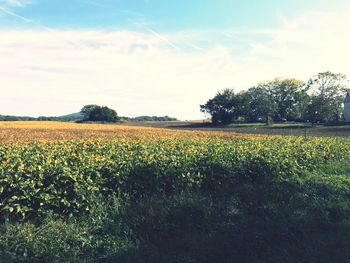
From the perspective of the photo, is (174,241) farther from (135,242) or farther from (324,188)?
(324,188)

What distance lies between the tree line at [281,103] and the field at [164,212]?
67.0 metres

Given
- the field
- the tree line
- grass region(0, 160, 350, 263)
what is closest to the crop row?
the field

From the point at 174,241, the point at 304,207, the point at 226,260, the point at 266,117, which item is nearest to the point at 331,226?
the point at 304,207

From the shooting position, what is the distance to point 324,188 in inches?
434

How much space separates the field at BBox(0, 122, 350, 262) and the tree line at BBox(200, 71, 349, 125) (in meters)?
67.0

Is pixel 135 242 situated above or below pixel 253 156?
below

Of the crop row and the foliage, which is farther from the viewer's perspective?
the foliage

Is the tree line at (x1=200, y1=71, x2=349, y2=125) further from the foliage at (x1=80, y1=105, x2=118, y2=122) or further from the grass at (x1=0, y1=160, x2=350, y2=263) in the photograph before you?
the grass at (x1=0, y1=160, x2=350, y2=263)

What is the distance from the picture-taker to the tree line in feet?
244

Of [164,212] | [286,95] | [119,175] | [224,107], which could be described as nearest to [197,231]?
[164,212]

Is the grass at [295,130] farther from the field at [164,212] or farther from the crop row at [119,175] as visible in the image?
the field at [164,212]

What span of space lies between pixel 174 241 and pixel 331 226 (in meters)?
3.47

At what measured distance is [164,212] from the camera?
8555 millimetres

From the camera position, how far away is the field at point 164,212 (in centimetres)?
688
